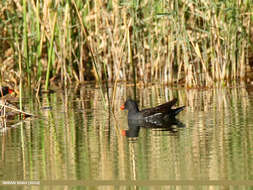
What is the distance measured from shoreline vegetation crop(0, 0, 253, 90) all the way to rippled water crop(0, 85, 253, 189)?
5.44 feet

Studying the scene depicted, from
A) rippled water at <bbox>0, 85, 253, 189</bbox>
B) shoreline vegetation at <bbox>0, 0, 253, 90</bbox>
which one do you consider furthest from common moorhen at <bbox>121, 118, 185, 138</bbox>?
shoreline vegetation at <bbox>0, 0, 253, 90</bbox>

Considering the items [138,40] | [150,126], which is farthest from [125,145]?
[138,40]

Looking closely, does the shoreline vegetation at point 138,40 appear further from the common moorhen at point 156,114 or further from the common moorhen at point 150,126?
Result: the common moorhen at point 150,126

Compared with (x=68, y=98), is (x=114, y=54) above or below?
above

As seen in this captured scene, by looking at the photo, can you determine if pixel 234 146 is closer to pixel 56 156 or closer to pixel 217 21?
pixel 56 156

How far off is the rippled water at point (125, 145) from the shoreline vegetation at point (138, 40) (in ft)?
5.44

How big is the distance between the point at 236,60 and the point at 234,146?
801 cm

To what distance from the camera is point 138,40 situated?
15.7 meters

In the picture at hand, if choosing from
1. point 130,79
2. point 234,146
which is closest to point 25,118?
point 234,146

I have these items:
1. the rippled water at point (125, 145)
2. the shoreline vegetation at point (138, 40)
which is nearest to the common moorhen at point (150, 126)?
the rippled water at point (125, 145)

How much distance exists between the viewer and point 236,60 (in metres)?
15.9

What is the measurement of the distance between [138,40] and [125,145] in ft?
24.1

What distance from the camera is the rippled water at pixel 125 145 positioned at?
22.7ft

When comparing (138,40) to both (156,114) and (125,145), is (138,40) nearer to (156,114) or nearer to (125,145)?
(156,114)
